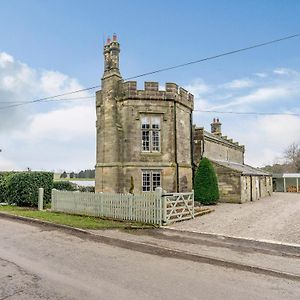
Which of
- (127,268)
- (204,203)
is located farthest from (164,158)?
(127,268)

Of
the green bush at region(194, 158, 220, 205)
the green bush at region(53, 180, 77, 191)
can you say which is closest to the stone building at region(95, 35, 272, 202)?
the green bush at region(194, 158, 220, 205)

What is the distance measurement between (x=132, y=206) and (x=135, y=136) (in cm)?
711

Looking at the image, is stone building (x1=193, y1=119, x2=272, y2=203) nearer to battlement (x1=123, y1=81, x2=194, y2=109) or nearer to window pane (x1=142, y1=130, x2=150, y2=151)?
battlement (x1=123, y1=81, x2=194, y2=109)

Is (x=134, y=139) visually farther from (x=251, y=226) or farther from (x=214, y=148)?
(x=214, y=148)

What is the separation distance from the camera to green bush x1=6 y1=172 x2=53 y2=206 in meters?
20.5

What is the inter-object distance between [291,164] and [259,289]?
7342 cm

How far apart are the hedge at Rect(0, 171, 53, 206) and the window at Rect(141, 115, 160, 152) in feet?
23.8

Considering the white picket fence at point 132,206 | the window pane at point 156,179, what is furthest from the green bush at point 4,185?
the window pane at point 156,179

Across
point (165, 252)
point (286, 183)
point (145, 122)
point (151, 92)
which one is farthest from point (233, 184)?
point (286, 183)

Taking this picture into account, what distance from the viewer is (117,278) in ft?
21.6

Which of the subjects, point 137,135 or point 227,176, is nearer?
point 137,135

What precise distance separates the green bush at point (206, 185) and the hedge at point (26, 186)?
1086cm

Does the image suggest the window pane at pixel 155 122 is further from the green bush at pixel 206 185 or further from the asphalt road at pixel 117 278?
the asphalt road at pixel 117 278

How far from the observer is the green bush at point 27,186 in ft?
67.3
